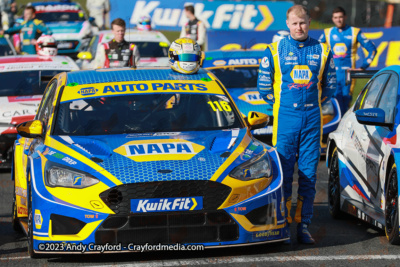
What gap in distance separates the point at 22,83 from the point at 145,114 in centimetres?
615

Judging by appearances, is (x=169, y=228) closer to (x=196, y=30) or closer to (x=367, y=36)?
(x=196, y=30)

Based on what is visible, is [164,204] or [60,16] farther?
[60,16]

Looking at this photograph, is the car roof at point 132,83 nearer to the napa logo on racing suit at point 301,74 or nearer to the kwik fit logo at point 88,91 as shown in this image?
the kwik fit logo at point 88,91

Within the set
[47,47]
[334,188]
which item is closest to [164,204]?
[334,188]

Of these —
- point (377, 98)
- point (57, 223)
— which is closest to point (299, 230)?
point (377, 98)

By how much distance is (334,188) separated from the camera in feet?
30.4

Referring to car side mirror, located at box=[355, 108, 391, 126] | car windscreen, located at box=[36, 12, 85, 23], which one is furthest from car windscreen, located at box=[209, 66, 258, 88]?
car windscreen, located at box=[36, 12, 85, 23]

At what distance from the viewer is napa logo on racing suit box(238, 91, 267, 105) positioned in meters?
13.8

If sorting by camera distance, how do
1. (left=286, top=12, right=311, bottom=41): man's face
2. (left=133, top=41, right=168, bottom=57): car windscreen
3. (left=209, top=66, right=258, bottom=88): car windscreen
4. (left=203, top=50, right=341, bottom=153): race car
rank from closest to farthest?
(left=286, top=12, right=311, bottom=41): man's face < (left=203, top=50, right=341, bottom=153): race car < (left=209, top=66, right=258, bottom=88): car windscreen < (left=133, top=41, right=168, bottom=57): car windscreen

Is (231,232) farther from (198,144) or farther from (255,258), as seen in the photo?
(198,144)

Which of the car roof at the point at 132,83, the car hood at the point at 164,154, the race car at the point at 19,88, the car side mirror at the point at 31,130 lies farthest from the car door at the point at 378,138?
the race car at the point at 19,88

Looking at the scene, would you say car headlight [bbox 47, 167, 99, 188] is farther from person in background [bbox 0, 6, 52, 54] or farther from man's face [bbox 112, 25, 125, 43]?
person in background [bbox 0, 6, 52, 54]

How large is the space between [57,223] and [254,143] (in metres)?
1.75

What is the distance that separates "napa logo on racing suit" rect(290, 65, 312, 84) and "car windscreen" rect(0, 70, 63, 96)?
6222 mm
